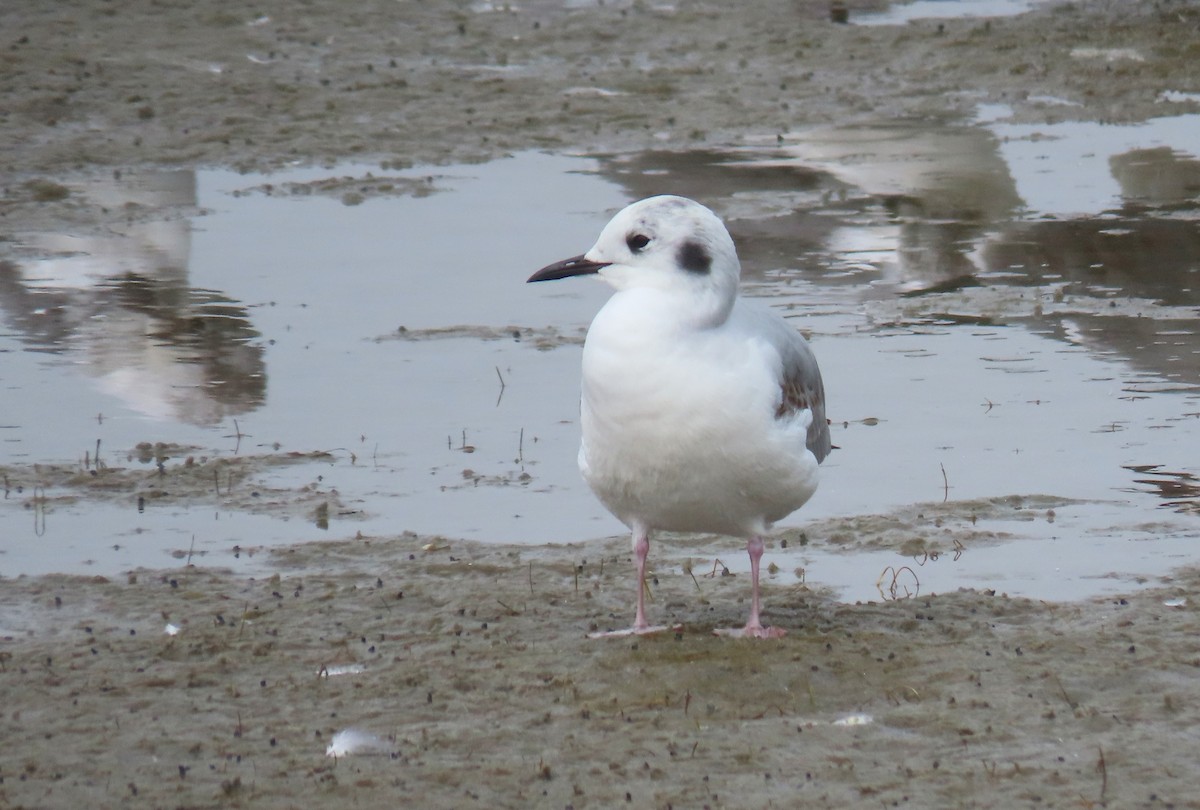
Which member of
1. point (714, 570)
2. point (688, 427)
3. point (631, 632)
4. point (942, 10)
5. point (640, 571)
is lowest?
point (714, 570)

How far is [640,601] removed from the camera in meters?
6.48

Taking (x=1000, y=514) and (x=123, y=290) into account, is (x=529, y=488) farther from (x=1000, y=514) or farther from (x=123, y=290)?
(x=123, y=290)

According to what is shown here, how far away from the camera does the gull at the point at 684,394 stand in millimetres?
6133

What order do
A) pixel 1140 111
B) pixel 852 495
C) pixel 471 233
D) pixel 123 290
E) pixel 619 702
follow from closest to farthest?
1. pixel 619 702
2. pixel 852 495
3. pixel 123 290
4. pixel 471 233
5. pixel 1140 111

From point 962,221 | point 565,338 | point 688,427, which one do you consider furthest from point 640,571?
point 962,221

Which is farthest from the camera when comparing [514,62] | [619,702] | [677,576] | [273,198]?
[514,62]

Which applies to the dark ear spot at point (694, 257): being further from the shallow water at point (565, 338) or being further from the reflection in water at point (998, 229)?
the reflection in water at point (998, 229)

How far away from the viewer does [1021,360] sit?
999 centimetres

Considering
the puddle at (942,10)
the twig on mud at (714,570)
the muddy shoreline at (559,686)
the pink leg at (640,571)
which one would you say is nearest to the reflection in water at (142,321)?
the muddy shoreline at (559,686)

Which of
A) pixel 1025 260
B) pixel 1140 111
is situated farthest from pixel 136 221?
pixel 1140 111

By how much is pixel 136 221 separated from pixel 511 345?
165 inches

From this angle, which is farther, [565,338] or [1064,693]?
[565,338]

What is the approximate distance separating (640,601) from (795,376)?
2.98 feet

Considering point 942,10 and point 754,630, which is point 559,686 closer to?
point 754,630
